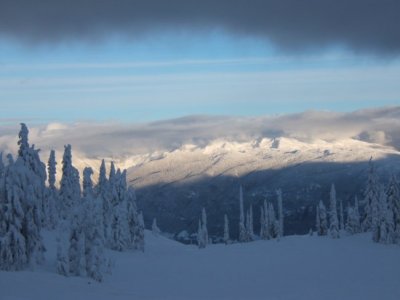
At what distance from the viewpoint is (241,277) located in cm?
5141

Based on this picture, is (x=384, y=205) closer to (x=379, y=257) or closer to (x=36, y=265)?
(x=379, y=257)

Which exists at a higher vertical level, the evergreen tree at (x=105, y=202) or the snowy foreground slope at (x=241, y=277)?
the evergreen tree at (x=105, y=202)

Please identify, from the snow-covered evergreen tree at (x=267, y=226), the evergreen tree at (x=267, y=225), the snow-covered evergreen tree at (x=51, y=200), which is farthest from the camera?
the evergreen tree at (x=267, y=225)

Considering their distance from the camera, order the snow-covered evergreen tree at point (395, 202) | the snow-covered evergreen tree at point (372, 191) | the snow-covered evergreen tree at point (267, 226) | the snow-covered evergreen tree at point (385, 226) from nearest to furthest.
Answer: the snow-covered evergreen tree at point (385, 226) < the snow-covered evergreen tree at point (395, 202) < the snow-covered evergreen tree at point (372, 191) < the snow-covered evergreen tree at point (267, 226)

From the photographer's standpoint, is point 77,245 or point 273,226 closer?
point 77,245

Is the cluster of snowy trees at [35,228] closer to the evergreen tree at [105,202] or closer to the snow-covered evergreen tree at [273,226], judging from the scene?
the evergreen tree at [105,202]

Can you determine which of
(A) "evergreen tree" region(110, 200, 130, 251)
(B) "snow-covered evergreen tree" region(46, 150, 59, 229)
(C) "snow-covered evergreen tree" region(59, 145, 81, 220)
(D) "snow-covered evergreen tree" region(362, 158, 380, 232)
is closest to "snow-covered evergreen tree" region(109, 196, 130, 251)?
(A) "evergreen tree" region(110, 200, 130, 251)

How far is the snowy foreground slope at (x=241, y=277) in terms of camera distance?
35.3 metres

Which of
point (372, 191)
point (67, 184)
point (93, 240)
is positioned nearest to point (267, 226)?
point (372, 191)

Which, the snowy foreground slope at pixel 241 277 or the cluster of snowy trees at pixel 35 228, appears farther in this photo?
the cluster of snowy trees at pixel 35 228

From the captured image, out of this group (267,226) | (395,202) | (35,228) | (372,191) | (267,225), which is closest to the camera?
(35,228)

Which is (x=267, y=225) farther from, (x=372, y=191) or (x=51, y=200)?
(x=51, y=200)

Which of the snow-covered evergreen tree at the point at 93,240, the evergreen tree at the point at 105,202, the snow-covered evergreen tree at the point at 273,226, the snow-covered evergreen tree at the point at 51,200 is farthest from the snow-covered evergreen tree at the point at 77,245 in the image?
the snow-covered evergreen tree at the point at 273,226

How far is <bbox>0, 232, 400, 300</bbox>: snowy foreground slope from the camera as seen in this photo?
116 ft
